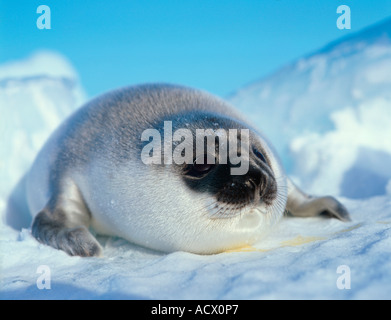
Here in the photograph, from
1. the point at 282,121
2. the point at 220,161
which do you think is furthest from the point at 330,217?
the point at 282,121

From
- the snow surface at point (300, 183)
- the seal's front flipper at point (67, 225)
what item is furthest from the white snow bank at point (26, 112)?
the seal's front flipper at point (67, 225)

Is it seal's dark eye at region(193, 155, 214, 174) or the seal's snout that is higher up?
seal's dark eye at region(193, 155, 214, 174)

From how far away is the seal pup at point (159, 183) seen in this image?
219 cm

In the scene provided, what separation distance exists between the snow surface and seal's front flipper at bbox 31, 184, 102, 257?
0.06 m

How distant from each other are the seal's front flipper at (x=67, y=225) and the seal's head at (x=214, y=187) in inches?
19.4

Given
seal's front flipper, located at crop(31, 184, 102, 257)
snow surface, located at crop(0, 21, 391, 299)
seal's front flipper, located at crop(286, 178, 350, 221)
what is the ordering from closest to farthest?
snow surface, located at crop(0, 21, 391, 299)
seal's front flipper, located at crop(31, 184, 102, 257)
seal's front flipper, located at crop(286, 178, 350, 221)

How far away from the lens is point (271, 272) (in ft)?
5.83

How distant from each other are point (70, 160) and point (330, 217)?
2.01 meters

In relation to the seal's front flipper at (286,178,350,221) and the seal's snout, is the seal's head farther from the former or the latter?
the seal's front flipper at (286,178,350,221)

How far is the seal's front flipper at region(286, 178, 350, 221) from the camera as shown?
9.85 ft

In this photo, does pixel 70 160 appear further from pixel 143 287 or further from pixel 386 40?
pixel 386 40

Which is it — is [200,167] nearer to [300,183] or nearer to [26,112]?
[300,183]

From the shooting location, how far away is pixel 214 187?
2.14 m

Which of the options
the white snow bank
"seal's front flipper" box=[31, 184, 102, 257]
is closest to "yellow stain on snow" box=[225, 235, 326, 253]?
"seal's front flipper" box=[31, 184, 102, 257]
